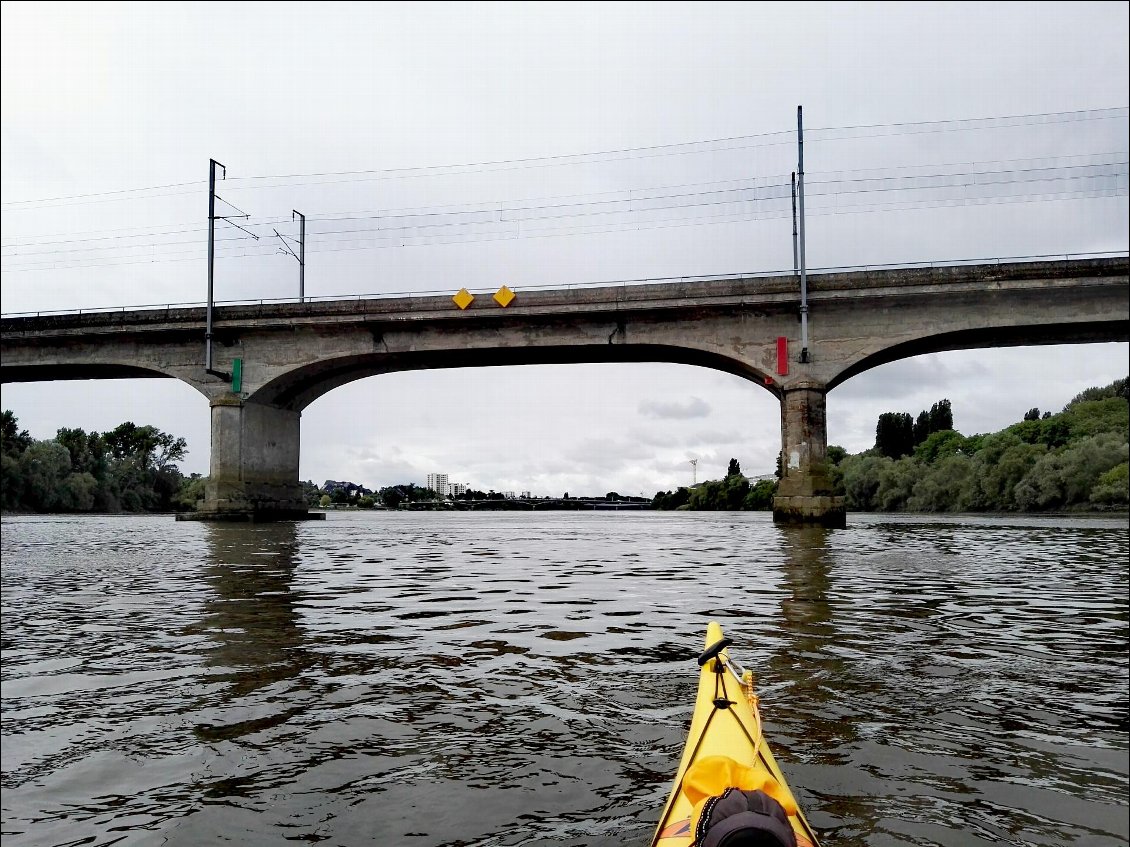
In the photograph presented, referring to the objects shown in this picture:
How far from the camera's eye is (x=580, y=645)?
6.09 metres

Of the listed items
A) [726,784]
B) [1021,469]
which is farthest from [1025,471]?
[726,784]

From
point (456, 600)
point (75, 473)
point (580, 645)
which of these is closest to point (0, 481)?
point (75, 473)

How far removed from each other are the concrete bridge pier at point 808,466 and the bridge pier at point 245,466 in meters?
20.7

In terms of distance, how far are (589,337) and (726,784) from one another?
1109 inches

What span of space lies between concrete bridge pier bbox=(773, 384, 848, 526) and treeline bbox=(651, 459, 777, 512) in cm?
5703

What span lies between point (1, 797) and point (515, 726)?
2.09 metres

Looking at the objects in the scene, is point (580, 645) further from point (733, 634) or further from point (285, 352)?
point (285, 352)

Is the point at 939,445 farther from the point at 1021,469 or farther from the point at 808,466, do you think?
the point at 808,466

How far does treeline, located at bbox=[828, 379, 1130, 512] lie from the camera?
38.1 meters

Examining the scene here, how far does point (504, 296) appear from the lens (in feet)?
98.0

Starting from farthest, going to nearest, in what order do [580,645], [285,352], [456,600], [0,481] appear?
[285,352] → [0,481] → [456,600] → [580,645]

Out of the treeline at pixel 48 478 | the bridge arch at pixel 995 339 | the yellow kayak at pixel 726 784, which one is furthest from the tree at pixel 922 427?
the yellow kayak at pixel 726 784

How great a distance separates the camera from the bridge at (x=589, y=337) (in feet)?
88.1

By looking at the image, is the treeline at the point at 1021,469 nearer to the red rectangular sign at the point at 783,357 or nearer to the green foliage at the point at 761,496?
the red rectangular sign at the point at 783,357
